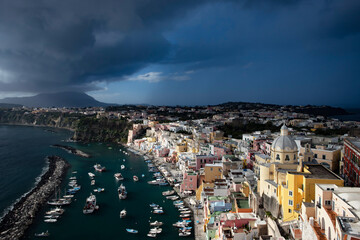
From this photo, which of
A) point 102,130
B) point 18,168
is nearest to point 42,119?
point 102,130

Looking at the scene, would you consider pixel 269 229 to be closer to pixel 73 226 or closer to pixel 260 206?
pixel 260 206

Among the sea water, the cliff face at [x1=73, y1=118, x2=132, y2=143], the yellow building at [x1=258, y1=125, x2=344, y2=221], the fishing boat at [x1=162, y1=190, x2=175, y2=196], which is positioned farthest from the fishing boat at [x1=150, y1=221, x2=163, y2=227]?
the cliff face at [x1=73, y1=118, x2=132, y2=143]

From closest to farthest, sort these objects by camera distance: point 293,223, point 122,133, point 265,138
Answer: point 293,223, point 265,138, point 122,133

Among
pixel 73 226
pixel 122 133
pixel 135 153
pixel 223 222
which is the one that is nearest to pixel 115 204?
pixel 73 226

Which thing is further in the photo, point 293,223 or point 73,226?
point 73,226

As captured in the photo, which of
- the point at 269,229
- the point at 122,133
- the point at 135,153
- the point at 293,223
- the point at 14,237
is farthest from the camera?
the point at 122,133

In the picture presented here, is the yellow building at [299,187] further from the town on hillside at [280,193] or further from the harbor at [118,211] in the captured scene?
the harbor at [118,211]
